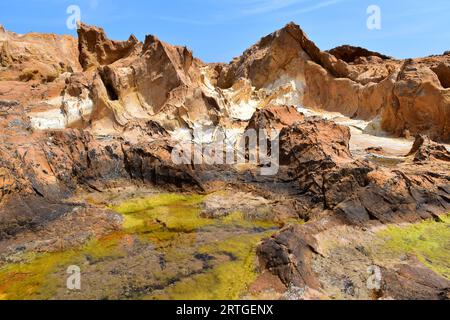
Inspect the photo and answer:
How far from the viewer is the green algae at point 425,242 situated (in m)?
7.71

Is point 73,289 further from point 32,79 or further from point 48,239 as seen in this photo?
point 32,79

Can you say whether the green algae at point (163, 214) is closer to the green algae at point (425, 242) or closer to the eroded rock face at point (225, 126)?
the eroded rock face at point (225, 126)

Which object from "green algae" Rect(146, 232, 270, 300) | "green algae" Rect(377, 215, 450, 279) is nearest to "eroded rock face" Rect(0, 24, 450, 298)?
"green algae" Rect(377, 215, 450, 279)

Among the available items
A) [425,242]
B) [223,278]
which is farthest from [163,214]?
[425,242]

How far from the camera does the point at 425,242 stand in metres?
8.62

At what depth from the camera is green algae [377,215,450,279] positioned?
25.3 feet

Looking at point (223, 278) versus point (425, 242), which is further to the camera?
point (425, 242)

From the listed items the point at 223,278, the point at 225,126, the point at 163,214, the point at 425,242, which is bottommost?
the point at 223,278

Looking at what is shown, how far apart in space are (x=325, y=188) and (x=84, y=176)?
7454 millimetres

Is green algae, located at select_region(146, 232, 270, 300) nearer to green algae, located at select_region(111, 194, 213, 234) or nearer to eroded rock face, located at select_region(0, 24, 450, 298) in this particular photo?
eroded rock face, located at select_region(0, 24, 450, 298)

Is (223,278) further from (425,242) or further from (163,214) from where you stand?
(425,242)

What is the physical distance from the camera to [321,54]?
30.9 metres
